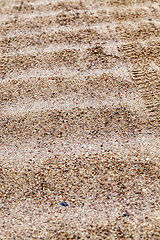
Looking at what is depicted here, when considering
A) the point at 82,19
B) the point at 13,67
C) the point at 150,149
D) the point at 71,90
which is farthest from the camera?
the point at 82,19

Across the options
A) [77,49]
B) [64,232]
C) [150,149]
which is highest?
[77,49]

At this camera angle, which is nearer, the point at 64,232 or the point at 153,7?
the point at 64,232

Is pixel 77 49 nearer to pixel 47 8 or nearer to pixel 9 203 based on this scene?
pixel 47 8

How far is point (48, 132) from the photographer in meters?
2.01

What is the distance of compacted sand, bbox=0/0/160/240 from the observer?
161cm

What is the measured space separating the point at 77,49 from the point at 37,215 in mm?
1566

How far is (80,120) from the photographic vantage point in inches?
81.2

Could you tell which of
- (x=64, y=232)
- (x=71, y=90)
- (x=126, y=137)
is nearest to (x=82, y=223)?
(x=64, y=232)

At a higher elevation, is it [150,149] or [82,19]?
[82,19]

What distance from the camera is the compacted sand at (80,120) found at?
1611 mm

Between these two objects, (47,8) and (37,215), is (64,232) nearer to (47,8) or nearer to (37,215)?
(37,215)

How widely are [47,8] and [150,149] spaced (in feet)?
6.65

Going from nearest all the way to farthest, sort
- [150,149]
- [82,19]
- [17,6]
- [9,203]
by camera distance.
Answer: [9,203] → [150,149] → [82,19] → [17,6]

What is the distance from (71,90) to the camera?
2.26m
